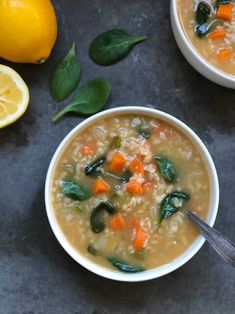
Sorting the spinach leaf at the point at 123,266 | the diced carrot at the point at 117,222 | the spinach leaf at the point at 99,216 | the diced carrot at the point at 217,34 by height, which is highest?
the diced carrot at the point at 217,34

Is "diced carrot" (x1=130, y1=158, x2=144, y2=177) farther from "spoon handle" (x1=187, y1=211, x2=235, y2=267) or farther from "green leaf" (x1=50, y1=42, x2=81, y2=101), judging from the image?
"green leaf" (x1=50, y1=42, x2=81, y2=101)

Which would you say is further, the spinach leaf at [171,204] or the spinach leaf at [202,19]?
the spinach leaf at [202,19]

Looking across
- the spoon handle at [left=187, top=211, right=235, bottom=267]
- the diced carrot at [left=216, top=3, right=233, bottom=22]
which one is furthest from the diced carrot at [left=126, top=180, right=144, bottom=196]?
the diced carrot at [left=216, top=3, right=233, bottom=22]

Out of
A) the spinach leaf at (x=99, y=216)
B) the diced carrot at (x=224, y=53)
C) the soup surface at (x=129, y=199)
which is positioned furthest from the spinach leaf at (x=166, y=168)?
the diced carrot at (x=224, y=53)

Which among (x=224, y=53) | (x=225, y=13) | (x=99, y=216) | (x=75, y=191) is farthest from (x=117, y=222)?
(x=225, y=13)

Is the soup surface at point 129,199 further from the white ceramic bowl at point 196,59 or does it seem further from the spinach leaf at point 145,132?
the white ceramic bowl at point 196,59

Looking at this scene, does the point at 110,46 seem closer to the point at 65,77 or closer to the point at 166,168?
the point at 65,77

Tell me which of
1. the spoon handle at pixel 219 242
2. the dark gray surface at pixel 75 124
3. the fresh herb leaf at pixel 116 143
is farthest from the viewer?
the dark gray surface at pixel 75 124
